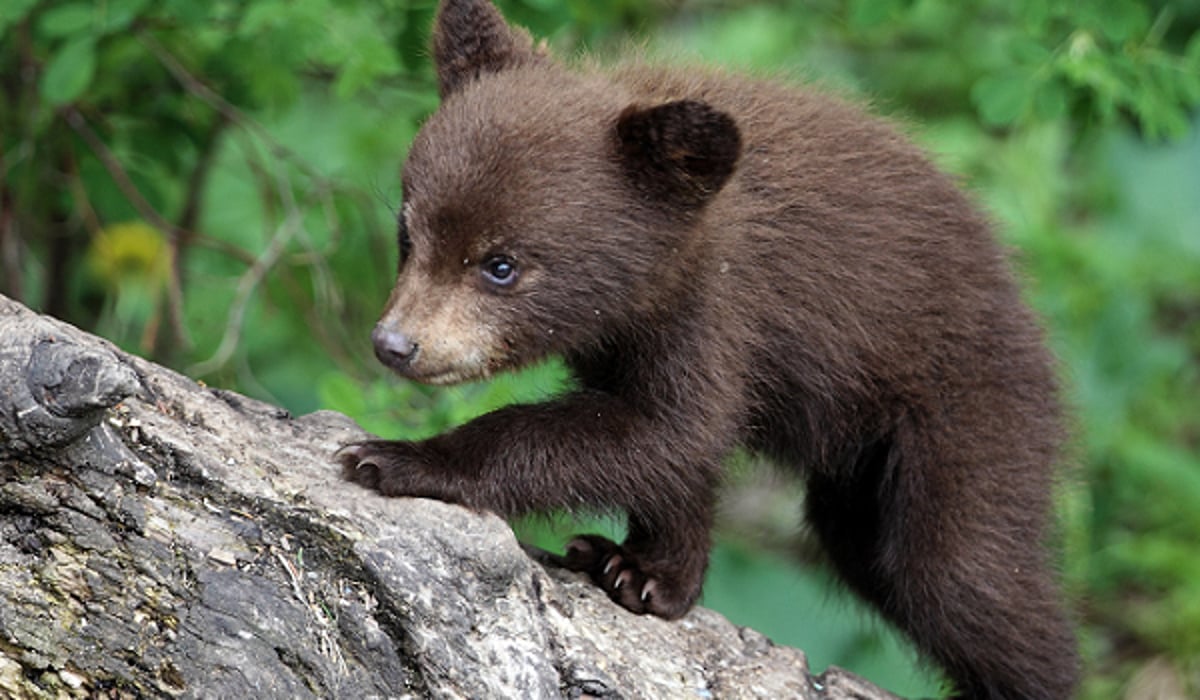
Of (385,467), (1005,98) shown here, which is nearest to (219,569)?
(385,467)

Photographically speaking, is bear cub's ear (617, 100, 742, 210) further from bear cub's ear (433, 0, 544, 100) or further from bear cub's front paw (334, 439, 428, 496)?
bear cub's front paw (334, 439, 428, 496)

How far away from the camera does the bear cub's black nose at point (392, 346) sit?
3.96m

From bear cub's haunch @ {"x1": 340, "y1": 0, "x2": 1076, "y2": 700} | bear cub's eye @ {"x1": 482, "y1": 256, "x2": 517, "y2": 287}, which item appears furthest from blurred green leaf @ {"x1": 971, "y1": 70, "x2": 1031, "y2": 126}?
bear cub's eye @ {"x1": 482, "y1": 256, "x2": 517, "y2": 287}

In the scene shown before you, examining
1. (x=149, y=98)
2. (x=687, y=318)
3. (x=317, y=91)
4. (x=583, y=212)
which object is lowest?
(x=317, y=91)

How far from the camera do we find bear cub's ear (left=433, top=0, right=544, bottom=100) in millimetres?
4508

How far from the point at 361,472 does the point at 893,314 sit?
1.81 meters

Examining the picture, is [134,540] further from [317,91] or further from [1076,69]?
[317,91]

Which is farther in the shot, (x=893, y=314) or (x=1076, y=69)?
(x=1076, y=69)

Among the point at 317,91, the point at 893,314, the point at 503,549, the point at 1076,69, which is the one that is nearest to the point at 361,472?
the point at 503,549

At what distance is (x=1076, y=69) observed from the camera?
525cm

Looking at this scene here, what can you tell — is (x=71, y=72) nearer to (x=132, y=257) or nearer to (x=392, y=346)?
(x=392, y=346)

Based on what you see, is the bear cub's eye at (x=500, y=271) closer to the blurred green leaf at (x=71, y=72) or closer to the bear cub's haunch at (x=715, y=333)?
the bear cub's haunch at (x=715, y=333)

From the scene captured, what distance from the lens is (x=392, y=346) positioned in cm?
396

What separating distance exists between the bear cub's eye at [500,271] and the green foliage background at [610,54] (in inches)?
40.2
